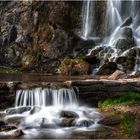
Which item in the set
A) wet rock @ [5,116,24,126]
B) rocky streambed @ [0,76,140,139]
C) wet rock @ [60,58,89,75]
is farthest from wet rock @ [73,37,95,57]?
wet rock @ [5,116,24,126]

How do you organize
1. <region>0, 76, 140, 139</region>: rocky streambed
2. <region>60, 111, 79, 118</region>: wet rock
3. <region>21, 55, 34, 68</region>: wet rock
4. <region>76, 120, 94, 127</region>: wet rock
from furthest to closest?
<region>21, 55, 34, 68</region>: wet rock
<region>60, 111, 79, 118</region>: wet rock
<region>76, 120, 94, 127</region>: wet rock
<region>0, 76, 140, 139</region>: rocky streambed

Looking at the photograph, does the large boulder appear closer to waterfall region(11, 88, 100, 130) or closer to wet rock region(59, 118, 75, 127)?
waterfall region(11, 88, 100, 130)

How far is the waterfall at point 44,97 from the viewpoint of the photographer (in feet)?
75.7

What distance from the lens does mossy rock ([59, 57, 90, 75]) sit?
35.8 metres

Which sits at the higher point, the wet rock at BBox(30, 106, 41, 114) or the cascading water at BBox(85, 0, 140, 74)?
the cascading water at BBox(85, 0, 140, 74)

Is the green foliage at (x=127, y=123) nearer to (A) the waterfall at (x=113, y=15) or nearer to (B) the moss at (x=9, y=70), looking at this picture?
(B) the moss at (x=9, y=70)

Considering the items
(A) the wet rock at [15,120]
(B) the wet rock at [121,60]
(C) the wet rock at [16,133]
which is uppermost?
(B) the wet rock at [121,60]

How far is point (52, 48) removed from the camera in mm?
43500

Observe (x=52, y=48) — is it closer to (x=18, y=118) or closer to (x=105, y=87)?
(x=105, y=87)

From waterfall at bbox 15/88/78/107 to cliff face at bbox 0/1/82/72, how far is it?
18.6 metres

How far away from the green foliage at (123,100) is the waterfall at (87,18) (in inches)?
849

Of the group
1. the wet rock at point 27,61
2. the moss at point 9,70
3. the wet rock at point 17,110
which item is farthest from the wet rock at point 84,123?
the wet rock at point 27,61

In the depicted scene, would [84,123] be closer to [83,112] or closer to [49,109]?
[83,112]

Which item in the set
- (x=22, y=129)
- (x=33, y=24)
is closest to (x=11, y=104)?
(x=22, y=129)
